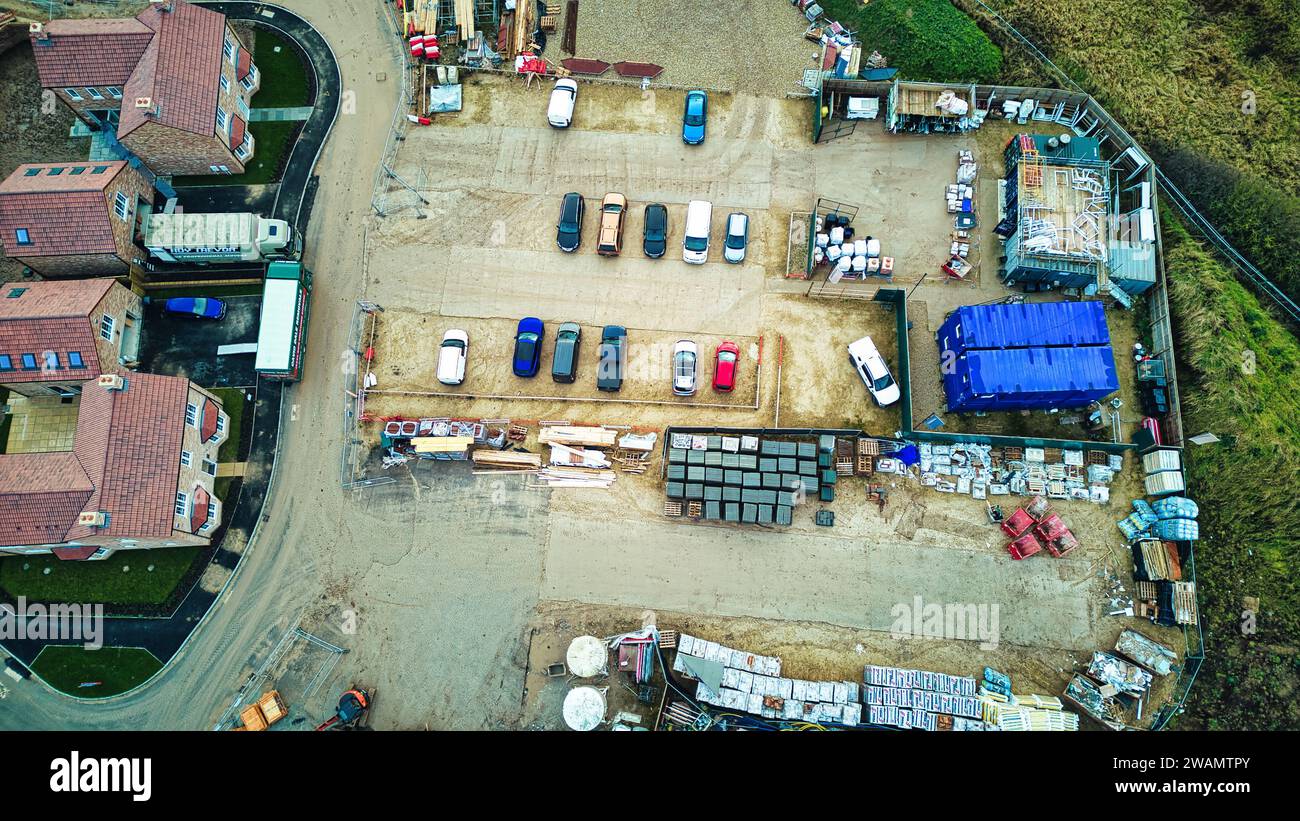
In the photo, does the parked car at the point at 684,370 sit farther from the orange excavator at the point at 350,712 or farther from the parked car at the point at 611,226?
the orange excavator at the point at 350,712

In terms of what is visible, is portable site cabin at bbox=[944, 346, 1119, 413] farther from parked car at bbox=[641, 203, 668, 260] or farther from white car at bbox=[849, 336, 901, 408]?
parked car at bbox=[641, 203, 668, 260]

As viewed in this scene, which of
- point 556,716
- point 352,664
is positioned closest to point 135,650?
point 352,664

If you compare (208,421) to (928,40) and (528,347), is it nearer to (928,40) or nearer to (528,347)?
(528,347)

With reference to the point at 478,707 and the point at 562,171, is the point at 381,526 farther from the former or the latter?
the point at 562,171

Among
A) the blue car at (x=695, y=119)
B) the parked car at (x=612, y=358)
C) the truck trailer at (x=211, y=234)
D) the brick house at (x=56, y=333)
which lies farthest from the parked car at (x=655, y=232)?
the brick house at (x=56, y=333)

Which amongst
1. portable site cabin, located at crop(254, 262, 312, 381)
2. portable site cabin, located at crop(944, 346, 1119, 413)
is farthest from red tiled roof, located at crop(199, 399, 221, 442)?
portable site cabin, located at crop(944, 346, 1119, 413)

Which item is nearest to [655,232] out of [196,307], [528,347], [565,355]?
[565,355]

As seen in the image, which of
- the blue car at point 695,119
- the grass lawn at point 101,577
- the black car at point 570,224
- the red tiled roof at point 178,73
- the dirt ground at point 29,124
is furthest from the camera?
the dirt ground at point 29,124
